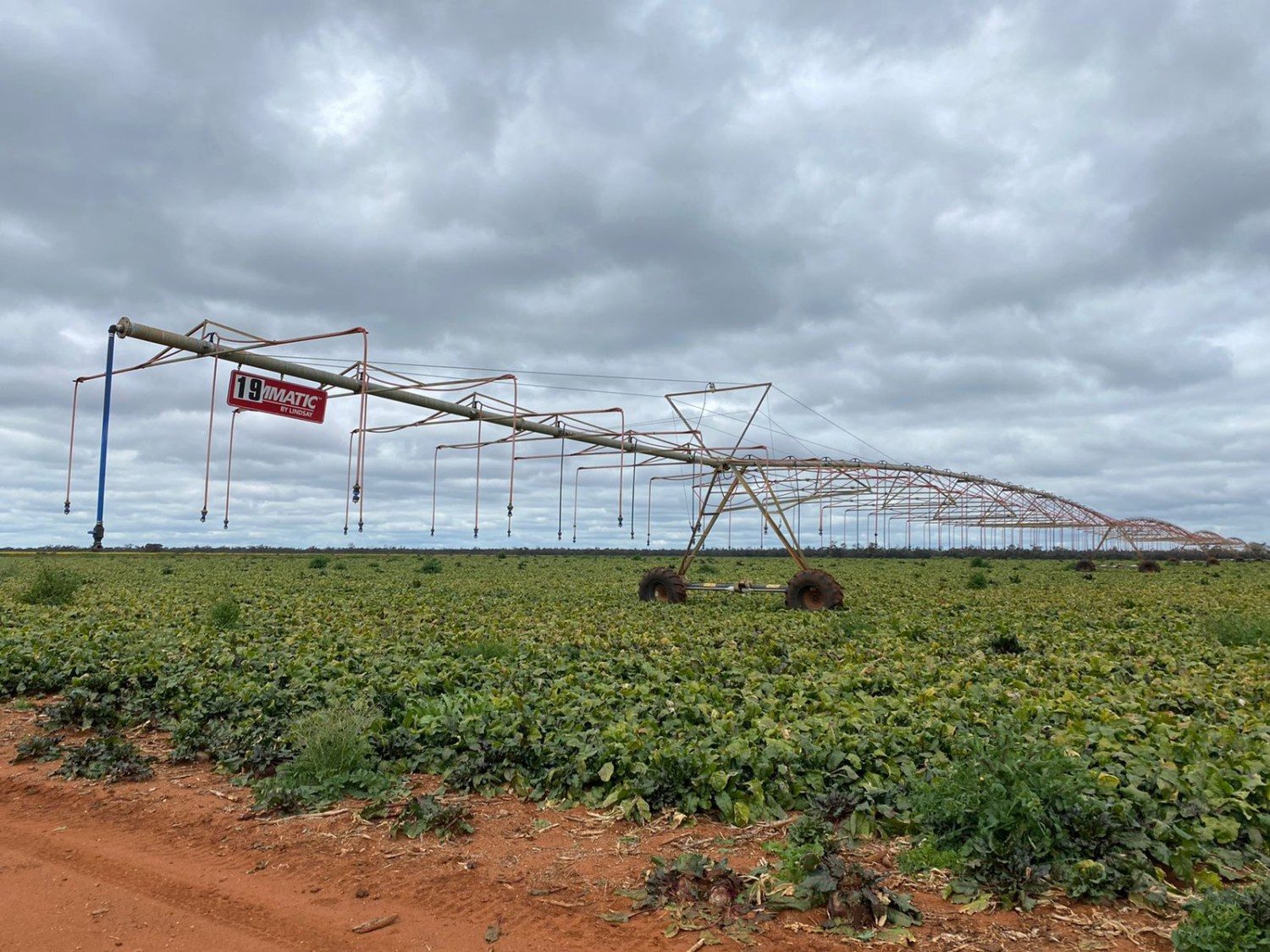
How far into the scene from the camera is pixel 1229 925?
443 centimetres

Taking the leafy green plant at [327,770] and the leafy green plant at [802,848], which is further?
the leafy green plant at [327,770]

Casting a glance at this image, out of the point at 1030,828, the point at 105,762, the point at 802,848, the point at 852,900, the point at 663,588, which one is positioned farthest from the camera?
the point at 663,588

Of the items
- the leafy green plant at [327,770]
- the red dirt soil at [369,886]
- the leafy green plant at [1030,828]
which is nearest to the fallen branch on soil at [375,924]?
the red dirt soil at [369,886]

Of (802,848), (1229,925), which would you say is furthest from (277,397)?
(1229,925)

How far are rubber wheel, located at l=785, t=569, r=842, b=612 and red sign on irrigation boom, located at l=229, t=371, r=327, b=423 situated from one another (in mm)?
12094

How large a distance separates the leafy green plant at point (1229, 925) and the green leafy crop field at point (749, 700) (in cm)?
66

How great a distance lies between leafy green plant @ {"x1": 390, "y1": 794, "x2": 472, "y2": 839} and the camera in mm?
6809

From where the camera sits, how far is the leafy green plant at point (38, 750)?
9188mm

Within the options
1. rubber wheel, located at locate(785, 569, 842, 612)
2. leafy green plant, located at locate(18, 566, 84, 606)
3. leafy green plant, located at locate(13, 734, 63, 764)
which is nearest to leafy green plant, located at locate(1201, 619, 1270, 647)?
rubber wheel, located at locate(785, 569, 842, 612)

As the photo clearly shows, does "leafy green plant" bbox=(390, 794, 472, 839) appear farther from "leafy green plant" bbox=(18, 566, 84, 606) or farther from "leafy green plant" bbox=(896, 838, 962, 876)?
"leafy green plant" bbox=(18, 566, 84, 606)

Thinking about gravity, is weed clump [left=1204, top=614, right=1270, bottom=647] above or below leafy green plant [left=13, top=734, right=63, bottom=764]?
above

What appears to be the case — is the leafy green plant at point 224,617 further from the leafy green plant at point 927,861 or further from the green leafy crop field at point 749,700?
the leafy green plant at point 927,861

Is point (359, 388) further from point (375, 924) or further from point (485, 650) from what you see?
point (375, 924)

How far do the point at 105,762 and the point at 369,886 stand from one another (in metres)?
4.53
